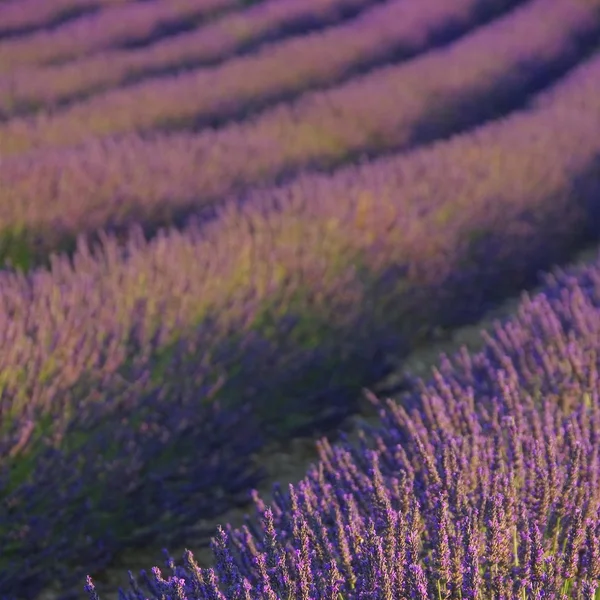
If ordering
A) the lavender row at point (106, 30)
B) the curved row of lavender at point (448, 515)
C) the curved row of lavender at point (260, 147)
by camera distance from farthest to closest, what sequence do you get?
1. the lavender row at point (106, 30)
2. the curved row of lavender at point (260, 147)
3. the curved row of lavender at point (448, 515)

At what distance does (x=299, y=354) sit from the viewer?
10.4ft

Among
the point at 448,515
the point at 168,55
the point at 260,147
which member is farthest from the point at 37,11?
the point at 448,515

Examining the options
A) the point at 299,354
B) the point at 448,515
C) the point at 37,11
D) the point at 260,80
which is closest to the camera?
the point at 448,515

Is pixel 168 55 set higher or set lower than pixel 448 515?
higher

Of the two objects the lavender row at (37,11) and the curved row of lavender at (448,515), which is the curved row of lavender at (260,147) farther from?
the lavender row at (37,11)

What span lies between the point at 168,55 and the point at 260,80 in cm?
166

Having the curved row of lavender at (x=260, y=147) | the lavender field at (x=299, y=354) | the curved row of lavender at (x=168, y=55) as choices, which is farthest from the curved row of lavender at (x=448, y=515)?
the curved row of lavender at (x=168, y=55)

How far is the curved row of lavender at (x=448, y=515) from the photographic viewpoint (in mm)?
1410

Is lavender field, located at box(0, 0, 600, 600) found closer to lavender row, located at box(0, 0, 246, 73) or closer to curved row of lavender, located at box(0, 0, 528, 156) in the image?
curved row of lavender, located at box(0, 0, 528, 156)

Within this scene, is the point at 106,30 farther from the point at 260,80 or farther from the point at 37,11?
the point at 260,80

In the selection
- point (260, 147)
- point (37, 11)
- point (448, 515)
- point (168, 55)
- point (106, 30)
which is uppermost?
point (37, 11)

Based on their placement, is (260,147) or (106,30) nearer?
(260,147)

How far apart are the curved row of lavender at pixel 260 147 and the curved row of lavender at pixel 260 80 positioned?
0.27 m

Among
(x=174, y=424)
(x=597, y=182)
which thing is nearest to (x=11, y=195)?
(x=174, y=424)
